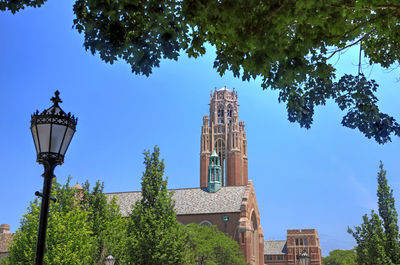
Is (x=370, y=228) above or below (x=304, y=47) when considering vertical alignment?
below

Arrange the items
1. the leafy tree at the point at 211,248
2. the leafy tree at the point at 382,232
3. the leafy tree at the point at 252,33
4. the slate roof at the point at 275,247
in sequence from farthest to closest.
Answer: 1. the slate roof at the point at 275,247
2. the leafy tree at the point at 211,248
3. the leafy tree at the point at 382,232
4. the leafy tree at the point at 252,33

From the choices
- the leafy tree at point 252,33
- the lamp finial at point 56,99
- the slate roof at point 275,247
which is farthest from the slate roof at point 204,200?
the lamp finial at point 56,99

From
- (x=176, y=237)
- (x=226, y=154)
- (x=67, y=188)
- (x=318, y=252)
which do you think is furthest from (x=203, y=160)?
(x=176, y=237)

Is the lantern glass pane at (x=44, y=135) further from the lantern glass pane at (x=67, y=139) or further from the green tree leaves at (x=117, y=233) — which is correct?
the green tree leaves at (x=117, y=233)

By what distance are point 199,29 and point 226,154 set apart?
79.6 metres

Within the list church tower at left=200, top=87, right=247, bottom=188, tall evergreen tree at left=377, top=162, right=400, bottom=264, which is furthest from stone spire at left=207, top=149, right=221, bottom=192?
tall evergreen tree at left=377, top=162, right=400, bottom=264

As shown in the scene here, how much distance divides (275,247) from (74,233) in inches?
3153

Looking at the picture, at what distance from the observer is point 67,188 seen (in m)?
32.0

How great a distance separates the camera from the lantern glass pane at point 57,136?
563 cm

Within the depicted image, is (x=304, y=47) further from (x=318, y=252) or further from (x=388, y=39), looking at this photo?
(x=318, y=252)

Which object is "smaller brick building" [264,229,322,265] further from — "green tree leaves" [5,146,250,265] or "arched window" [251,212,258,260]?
"green tree leaves" [5,146,250,265]

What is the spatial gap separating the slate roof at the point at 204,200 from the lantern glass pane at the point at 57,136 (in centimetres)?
5428

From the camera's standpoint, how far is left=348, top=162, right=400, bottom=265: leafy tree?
22.3 meters

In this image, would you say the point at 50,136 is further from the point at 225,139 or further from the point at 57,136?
the point at 225,139
